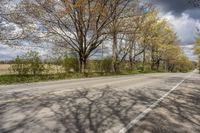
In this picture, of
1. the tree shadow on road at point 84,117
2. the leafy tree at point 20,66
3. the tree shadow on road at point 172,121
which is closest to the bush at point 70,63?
the leafy tree at point 20,66

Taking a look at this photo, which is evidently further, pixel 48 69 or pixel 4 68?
pixel 48 69

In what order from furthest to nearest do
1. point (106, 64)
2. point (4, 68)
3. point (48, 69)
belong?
1. point (106, 64)
2. point (48, 69)
3. point (4, 68)

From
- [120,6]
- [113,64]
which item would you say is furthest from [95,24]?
[113,64]

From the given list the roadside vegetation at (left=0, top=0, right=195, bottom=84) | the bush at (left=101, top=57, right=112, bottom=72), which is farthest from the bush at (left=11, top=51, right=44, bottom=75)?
the bush at (left=101, top=57, right=112, bottom=72)

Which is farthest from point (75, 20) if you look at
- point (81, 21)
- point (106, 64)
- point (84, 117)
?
point (84, 117)

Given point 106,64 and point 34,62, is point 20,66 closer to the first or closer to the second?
point 34,62

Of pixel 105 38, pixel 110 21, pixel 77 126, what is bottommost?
pixel 77 126

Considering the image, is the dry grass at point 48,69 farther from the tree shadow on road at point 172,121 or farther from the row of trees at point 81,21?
the tree shadow on road at point 172,121

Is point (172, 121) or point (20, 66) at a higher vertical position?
point (20, 66)

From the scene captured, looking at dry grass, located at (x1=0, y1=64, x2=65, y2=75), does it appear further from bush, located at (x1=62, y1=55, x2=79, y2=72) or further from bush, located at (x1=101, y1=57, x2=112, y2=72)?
bush, located at (x1=101, y1=57, x2=112, y2=72)

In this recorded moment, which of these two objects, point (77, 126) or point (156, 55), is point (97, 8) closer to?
point (77, 126)

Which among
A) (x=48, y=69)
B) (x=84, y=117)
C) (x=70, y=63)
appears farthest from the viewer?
(x=70, y=63)

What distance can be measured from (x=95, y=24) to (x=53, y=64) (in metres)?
7.13

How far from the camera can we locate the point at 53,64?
93.8ft
